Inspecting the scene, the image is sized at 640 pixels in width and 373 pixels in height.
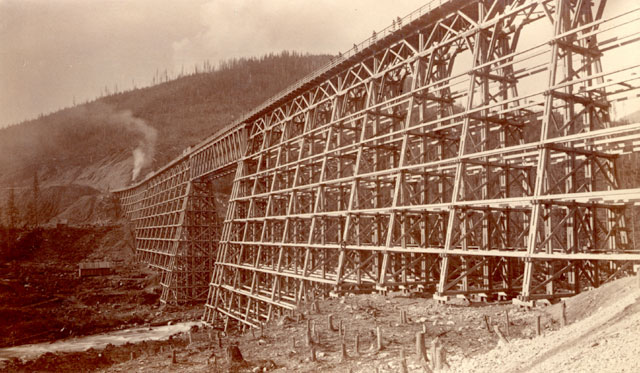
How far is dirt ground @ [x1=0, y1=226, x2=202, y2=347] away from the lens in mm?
29750

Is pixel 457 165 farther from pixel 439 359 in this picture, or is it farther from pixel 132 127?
pixel 132 127

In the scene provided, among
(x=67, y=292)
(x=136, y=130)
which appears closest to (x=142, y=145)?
(x=136, y=130)

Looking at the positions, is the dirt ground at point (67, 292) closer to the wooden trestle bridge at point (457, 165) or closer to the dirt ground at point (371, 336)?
the dirt ground at point (371, 336)

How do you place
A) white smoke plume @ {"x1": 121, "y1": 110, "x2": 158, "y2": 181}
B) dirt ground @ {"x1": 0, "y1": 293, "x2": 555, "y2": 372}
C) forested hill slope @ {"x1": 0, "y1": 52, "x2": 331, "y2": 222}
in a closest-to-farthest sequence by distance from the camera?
dirt ground @ {"x1": 0, "y1": 293, "x2": 555, "y2": 372}, white smoke plume @ {"x1": 121, "y1": 110, "x2": 158, "y2": 181}, forested hill slope @ {"x1": 0, "y1": 52, "x2": 331, "y2": 222}

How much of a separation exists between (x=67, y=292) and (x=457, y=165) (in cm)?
3558

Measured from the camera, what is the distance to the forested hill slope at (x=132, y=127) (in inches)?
3649

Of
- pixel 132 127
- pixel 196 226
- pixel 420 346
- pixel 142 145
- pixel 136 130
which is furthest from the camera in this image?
pixel 132 127

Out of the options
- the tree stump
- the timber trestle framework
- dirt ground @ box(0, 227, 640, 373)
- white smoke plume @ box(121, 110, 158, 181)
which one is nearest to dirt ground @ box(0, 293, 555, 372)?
dirt ground @ box(0, 227, 640, 373)

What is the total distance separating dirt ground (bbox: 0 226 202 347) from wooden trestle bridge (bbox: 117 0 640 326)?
24.8ft

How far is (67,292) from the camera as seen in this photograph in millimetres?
38125

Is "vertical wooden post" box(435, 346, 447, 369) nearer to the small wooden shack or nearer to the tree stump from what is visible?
the tree stump

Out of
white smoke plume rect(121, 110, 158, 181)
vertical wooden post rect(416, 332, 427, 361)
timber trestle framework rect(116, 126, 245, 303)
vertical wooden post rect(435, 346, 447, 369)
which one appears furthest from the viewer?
white smoke plume rect(121, 110, 158, 181)

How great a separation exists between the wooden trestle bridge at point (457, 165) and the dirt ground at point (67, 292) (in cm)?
756

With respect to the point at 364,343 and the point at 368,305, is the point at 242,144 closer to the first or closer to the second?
the point at 368,305
